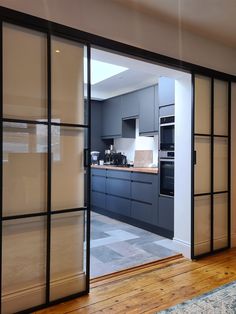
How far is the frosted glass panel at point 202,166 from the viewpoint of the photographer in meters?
3.30

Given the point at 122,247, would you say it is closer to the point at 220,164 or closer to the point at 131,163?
the point at 220,164

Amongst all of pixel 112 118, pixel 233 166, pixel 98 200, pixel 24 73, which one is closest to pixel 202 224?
pixel 233 166

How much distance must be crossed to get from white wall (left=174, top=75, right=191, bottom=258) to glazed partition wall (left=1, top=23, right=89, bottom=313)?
1393 mm

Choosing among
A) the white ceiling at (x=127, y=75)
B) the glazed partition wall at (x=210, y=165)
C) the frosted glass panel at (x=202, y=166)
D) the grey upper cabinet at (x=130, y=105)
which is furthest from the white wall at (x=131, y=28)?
the grey upper cabinet at (x=130, y=105)

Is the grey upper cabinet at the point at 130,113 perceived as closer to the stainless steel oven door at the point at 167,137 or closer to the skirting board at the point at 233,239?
the stainless steel oven door at the point at 167,137

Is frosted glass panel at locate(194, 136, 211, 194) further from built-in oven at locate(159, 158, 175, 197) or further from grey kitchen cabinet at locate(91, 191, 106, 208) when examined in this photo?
grey kitchen cabinet at locate(91, 191, 106, 208)

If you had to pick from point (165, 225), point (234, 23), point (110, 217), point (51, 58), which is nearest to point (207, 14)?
point (234, 23)

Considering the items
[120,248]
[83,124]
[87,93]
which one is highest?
[87,93]

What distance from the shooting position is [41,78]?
2.19 m

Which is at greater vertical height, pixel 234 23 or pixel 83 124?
pixel 234 23

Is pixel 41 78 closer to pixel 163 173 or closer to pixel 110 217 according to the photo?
pixel 163 173

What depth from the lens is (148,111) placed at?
481 centimetres

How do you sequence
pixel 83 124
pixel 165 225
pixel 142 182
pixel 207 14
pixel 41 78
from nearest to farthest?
pixel 41 78
pixel 83 124
pixel 207 14
pixel 165 225
pixel 142 182

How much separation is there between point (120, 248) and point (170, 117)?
1947 millimetres
